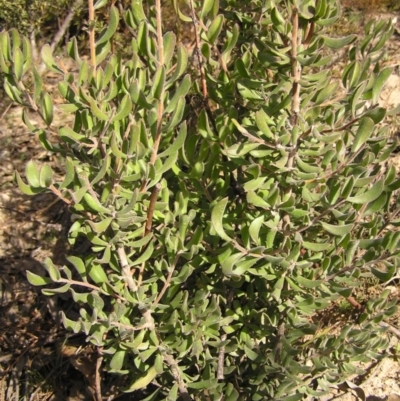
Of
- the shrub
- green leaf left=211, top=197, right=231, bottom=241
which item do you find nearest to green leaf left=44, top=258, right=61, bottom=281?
the shrub

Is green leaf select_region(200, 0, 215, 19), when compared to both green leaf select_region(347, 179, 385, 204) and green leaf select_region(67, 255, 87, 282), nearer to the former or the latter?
green leaf select_region(347, 179, 385, 204)

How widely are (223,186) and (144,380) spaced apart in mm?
692

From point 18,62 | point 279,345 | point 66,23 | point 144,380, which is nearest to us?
point 18,62

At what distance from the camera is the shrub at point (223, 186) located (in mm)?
1547

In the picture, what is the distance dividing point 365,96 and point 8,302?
2.09 meters

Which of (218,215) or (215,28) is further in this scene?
(215,28)

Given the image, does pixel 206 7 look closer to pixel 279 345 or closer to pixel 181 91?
pixel 181 91

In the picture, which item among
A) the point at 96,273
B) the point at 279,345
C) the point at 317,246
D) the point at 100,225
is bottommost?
the point at 279,345

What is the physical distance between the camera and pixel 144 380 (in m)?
1.89

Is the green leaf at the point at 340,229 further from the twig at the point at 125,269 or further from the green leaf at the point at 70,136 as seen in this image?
the green leaf at the point at 70,136

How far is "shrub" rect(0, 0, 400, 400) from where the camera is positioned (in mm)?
1547

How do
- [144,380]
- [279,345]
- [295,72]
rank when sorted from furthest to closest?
[279,345] → [144,380] → [295,72]

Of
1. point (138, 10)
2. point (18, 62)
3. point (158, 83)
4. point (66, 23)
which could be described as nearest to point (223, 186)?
point (158, 83)

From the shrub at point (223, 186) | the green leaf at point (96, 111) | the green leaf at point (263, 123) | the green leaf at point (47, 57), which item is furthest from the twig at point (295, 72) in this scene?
the green leaf at point (47, 57)
